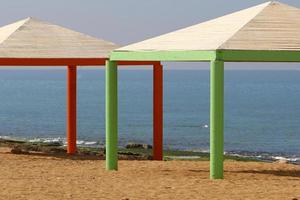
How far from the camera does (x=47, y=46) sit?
22.9 metres

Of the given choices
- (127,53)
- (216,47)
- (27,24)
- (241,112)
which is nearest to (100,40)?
(27,24)

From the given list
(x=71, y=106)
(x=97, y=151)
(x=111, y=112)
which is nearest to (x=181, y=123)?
(x=97, y=151)

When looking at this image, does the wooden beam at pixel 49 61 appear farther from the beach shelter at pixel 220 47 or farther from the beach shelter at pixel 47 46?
the beach shelter at pixel 220 47

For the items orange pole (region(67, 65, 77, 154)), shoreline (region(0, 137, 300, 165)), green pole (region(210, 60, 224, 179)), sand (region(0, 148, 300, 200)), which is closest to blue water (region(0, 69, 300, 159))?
shoreline (region(0, 137, 300, 165))

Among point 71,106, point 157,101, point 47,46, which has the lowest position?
point 71,106

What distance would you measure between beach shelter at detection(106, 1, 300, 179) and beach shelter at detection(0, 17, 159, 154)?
3.19m

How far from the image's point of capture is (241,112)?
95875mm

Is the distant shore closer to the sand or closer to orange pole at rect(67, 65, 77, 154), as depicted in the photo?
orange pole at rect(67, 65, 77, 154)

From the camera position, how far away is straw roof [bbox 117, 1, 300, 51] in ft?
56.5

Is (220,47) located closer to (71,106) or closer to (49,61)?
(49,61)

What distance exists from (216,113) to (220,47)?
3.71 ft

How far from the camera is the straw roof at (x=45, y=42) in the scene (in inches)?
886

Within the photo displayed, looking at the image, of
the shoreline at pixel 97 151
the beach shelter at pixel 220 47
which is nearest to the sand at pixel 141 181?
the beach shelter at pixel 220 47

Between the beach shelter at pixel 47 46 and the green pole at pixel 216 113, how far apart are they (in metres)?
5.45
